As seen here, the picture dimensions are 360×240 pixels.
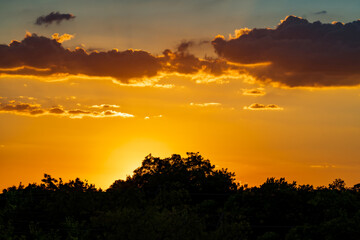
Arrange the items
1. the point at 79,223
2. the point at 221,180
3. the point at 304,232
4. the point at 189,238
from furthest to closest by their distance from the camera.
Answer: the point at 221,180, the point at 79,223, the point at 304,232, the point at 189,238

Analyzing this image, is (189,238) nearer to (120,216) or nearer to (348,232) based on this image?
(120,216)

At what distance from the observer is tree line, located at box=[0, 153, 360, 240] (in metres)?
53.8

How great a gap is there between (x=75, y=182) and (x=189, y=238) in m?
20.2

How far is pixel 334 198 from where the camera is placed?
219 feet

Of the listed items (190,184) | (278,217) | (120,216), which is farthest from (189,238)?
(190,184)

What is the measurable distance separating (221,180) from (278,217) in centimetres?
1599

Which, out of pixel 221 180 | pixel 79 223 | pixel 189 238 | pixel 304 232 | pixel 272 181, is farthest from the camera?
pixel 221 180

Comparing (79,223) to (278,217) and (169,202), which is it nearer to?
(169,202)

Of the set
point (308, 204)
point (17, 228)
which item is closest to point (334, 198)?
point (308, 204)

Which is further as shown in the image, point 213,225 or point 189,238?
point 213,225

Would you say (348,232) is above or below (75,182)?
below

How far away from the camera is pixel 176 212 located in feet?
180

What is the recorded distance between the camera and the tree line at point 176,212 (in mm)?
53844

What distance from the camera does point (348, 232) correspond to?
5653 centimetres
